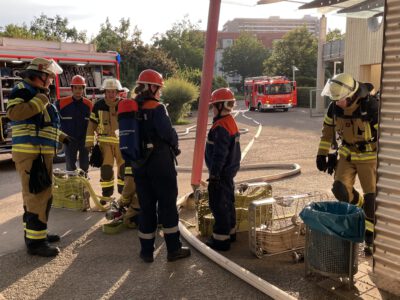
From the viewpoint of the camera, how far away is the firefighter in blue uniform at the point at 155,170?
396cm

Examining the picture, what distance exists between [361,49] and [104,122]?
18730mm

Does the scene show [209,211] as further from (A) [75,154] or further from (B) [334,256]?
(A) [75,154]

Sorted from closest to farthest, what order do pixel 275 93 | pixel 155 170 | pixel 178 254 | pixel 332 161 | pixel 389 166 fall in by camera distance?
pixel 389 166 < pixel 155 170 < pixel 178 254 < pixel 332 161 < pixel 275 93

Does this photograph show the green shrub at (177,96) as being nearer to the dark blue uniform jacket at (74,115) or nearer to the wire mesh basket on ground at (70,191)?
the dark blue uniform jacket at (74,115)

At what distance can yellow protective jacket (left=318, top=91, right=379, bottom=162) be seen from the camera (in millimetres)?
4070

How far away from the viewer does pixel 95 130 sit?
6.11 metres

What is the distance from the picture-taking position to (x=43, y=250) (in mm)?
4375

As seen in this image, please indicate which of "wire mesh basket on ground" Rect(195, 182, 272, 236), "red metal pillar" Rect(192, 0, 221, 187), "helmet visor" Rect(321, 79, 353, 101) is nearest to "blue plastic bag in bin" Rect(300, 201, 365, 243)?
"helmet visor" Rect(321, 79, 353, 101)

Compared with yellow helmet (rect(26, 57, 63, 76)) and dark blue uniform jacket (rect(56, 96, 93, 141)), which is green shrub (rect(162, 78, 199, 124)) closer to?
dark blue uniform jacket (rect(56, 96, 93, 141))

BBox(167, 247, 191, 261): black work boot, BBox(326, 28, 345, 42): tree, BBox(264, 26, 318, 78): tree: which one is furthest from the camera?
BBox(326, 28, 345, 42): tree

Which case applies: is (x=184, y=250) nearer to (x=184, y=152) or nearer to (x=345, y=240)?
(x=345, y=240)

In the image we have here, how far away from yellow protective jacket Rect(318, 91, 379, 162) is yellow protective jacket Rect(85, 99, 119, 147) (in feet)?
10.3

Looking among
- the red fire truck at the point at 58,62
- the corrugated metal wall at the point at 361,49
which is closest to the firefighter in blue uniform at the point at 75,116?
the red fire truck at the point at 58,62

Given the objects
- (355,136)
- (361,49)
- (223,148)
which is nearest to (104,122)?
(223,148)
